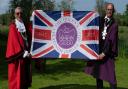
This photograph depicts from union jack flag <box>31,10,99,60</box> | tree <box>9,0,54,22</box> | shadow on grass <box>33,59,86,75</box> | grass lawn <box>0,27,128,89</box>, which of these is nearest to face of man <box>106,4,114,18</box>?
union jack flag <box>31,10,99,60</box>

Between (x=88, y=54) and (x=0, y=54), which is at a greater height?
(x=88, y=54)

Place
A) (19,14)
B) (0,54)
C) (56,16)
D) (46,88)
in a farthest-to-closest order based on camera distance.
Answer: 1. (0,54)
2. (46,88)
3. (56,16)
4. (19,14)

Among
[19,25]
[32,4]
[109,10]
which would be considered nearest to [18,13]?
[19,25]

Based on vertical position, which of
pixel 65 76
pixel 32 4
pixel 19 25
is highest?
pixel 19 25

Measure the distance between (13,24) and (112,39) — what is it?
86.7 inches

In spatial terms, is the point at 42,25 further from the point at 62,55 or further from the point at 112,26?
the point at 112,26

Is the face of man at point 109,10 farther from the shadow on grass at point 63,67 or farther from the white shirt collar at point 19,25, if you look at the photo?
the shadow on grass at point 63,67

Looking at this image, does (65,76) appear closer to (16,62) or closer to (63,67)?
(63,67)

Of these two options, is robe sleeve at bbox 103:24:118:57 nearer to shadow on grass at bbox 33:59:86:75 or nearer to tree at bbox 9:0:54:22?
shadow on grass at bbox 33:59:86:75

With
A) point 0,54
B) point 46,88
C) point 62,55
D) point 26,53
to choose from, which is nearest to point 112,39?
point 62,55

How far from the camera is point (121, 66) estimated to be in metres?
18.9

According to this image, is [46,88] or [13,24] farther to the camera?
[46,88]

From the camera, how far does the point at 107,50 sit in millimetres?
9898

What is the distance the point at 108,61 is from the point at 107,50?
33cm
